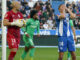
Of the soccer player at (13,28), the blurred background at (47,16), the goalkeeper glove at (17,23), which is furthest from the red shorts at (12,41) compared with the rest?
the blurred background at (47,16)

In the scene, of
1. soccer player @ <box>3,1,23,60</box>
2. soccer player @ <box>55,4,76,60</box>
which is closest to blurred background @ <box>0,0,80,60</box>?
soccer player @ <box>55,4,76,60</box>

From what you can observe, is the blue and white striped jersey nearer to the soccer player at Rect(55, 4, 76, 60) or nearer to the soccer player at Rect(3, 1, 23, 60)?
the soccer player at Rect(55, 4, 76, 60)

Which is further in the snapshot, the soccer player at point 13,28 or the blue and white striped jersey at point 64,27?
the blue and white striped jersey at point 64,27

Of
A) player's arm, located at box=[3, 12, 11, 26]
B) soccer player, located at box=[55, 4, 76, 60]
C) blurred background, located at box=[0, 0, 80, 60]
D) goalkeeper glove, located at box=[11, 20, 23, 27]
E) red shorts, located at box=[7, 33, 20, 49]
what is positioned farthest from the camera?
blurred background, located at box=[0, 0, 80, 60]

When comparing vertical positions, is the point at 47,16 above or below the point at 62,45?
above

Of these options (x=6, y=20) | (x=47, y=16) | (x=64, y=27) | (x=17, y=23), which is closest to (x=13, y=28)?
(x=17, y=23)

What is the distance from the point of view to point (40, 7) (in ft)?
76.2

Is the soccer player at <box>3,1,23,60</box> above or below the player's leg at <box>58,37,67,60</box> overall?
above

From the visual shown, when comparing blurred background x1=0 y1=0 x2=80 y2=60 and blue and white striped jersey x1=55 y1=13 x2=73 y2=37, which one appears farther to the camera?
blurred background x1=0 y1=0 x2=80 y2=60

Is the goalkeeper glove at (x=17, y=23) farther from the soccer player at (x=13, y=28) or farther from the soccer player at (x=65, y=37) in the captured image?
the soccer player at (x=65, y=37)

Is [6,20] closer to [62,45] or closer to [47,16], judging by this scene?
[62,45]

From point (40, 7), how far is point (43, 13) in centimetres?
67

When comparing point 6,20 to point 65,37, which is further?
point 65,37

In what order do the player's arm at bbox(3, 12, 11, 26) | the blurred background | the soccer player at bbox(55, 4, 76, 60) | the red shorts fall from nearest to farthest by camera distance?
1. the player's arm at bbox(3, 12, 11, 26)
2. the red shorts
3. the soccer player at bbox(55, 4, 76, 60)
4. the blurred background
